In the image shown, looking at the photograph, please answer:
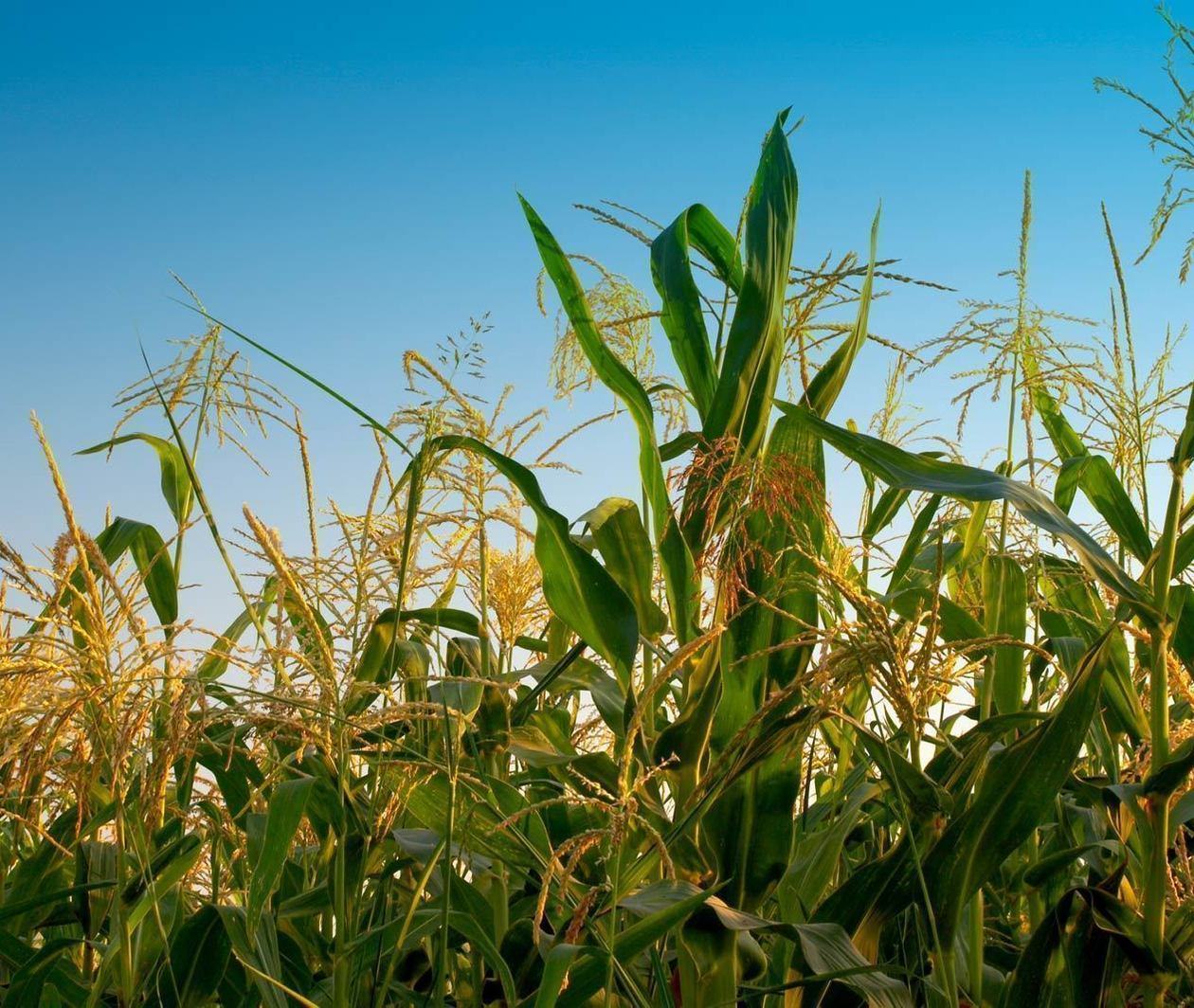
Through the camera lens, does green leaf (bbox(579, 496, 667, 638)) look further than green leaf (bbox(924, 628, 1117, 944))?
Yes

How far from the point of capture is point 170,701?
1.36 m

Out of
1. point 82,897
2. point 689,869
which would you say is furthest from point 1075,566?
point 82,897

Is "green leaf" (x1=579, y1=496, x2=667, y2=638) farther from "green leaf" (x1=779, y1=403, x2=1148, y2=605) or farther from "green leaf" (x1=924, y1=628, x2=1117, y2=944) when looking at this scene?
"green leaf" (x1=924, y1=628, x2=1117, y2=944)

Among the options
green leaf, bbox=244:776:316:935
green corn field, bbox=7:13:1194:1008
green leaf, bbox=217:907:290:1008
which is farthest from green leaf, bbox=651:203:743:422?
green leaf, bbox=217:907:290:1008

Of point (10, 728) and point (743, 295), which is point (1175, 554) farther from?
point (10, 728)

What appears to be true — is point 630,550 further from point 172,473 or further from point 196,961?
point 172,473

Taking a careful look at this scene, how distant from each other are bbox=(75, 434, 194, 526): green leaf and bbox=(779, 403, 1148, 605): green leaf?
56.6 inches

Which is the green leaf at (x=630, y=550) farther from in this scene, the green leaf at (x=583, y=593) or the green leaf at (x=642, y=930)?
the green leaf at (x=642, y=930)

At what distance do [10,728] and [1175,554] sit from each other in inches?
64.1

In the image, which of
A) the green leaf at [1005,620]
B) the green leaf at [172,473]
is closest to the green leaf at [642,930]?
the green leaf at [1005,620]

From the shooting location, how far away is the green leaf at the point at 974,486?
130 centimetres

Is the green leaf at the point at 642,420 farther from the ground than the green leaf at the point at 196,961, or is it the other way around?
the green leaf at the point at 642,420

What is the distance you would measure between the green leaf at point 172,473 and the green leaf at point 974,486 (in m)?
1.44

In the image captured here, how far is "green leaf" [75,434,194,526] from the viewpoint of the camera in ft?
7.84
